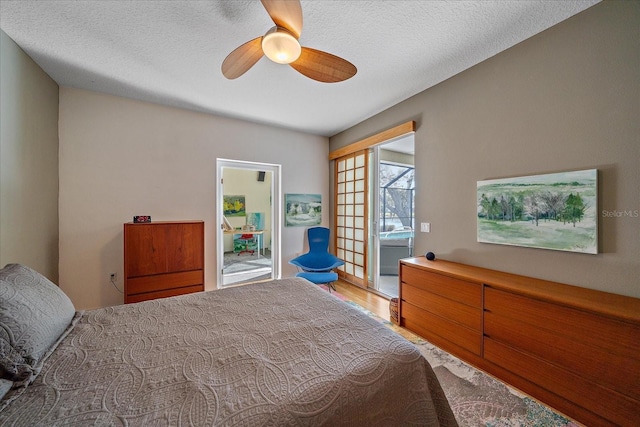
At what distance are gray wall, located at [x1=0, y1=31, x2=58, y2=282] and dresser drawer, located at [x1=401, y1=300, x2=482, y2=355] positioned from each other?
11.8 feet

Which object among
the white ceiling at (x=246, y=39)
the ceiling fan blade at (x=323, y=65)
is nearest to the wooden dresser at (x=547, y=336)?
the ceiling fan blade at (x=323, y=65)

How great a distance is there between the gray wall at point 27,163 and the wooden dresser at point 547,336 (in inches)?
147

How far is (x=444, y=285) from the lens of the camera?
214 centimetres

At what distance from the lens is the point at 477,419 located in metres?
1.45

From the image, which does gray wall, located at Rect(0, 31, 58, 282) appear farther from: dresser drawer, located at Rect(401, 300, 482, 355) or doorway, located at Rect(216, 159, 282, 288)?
dresser drawer, located at Rect(401, 300, 482, 355)

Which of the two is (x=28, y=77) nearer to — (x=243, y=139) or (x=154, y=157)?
(x=154, y=157)

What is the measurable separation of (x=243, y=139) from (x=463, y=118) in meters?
3.00

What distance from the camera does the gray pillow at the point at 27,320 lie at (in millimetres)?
871

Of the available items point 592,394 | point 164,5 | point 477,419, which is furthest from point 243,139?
point 592,394

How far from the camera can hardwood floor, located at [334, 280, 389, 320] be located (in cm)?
302

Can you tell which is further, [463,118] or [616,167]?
[463,118]

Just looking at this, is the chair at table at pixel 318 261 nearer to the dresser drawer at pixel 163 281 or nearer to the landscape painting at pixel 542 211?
the dresser drawer at pixel 163 281

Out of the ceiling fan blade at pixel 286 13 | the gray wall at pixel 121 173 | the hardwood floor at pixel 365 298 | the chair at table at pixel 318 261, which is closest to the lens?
the ceiling fan blade at pixel 286 13

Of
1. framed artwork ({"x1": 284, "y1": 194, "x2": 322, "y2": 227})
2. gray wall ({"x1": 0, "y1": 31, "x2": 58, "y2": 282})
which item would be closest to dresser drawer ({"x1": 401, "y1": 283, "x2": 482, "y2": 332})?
framed artwork ({"x1": 284, "y1": 194, "x2": 322, "y2": 227})
